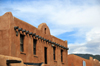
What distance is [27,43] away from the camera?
56.5 feet

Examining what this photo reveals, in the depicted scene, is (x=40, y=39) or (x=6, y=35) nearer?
(x=6, y=35)

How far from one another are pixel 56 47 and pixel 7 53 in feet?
34.7

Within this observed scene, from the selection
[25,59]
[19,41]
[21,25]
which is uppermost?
[21,25]

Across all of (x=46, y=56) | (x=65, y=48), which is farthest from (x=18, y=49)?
(x=65, y=48)

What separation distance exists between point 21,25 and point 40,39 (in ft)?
12.6

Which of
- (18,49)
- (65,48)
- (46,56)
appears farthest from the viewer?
(65,48)

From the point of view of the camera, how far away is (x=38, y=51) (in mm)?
19188

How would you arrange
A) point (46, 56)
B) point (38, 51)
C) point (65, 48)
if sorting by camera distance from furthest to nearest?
point (65, 48), point (46, 56), point (38, 51)

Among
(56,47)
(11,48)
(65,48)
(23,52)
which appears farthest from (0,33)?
(65,48)

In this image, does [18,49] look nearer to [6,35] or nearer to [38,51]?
[6,35]

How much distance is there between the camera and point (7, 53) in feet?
47.3

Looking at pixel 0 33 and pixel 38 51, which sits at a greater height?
pixel 0 33

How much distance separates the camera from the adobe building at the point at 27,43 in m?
14.7

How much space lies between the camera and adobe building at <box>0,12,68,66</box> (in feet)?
48.2
